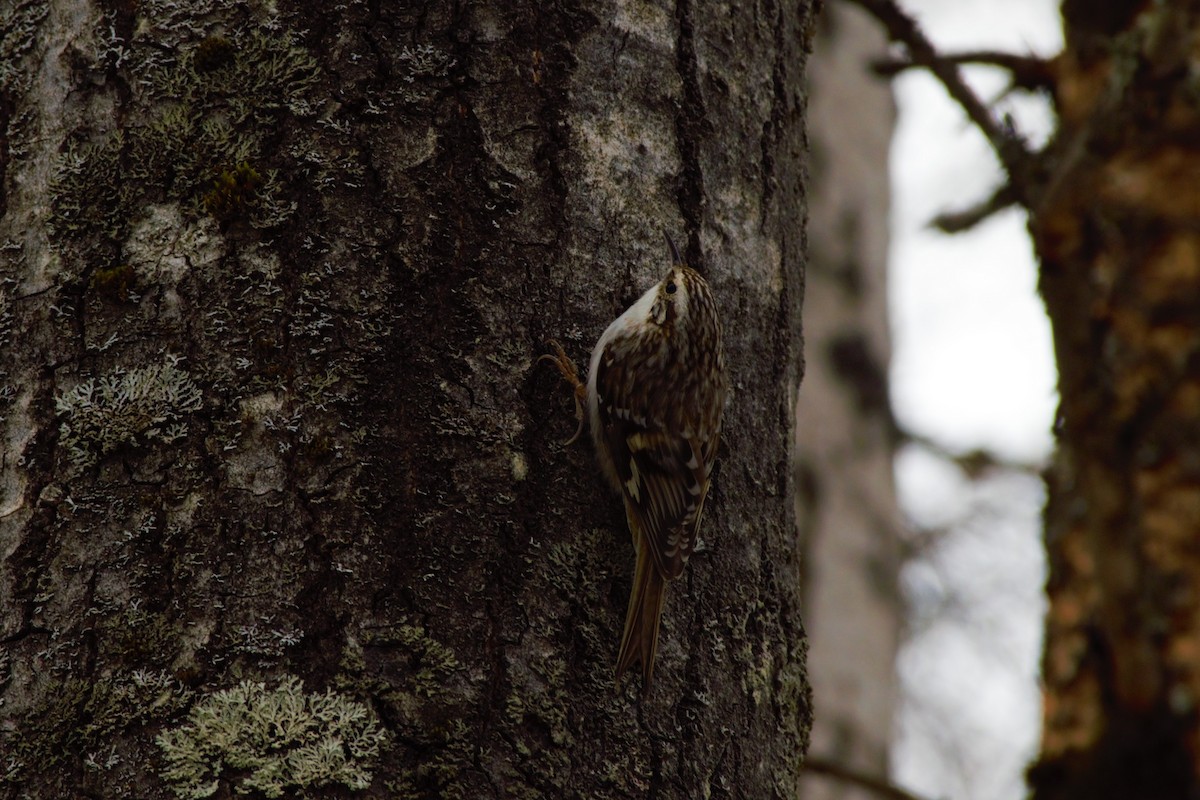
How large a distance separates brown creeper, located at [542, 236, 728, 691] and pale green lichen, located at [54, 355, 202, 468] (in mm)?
515

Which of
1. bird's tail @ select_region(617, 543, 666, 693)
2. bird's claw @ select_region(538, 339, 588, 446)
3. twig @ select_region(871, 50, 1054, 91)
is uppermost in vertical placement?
twig @ select_region(871, 50, 1054, 91)

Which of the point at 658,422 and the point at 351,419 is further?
the point at 658,422

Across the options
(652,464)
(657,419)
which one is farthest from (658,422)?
(652,464)

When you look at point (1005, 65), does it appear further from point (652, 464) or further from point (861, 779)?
point (861, 779)

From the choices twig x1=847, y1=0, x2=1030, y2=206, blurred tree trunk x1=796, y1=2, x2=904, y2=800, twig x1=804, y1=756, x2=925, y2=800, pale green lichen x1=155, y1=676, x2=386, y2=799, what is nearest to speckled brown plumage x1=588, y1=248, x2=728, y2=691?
pale green lichen x1=155, y1=676, x2=386, y2=799

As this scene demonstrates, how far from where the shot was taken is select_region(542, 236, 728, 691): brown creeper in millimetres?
1892

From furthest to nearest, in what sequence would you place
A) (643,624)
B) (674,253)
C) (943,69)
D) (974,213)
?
(974,213) → (943,69) → (674,253) → (643,624)

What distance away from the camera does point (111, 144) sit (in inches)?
72.4

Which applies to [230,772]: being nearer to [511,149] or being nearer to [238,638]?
[238,638]

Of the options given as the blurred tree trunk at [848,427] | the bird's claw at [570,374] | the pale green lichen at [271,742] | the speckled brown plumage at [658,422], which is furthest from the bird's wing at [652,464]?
the blurred tree trunk at [848,427]

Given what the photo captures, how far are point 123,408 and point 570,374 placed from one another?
617 mm

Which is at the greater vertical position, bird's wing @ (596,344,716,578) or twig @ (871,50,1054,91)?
twig @ (871,50,1054,91)

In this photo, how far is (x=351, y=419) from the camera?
172cm

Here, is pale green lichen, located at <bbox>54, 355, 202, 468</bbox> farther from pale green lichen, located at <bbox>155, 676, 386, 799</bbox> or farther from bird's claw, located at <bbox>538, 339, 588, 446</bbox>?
bird's claw, located at <bbox>538, 339, 588, 446</bbox>
